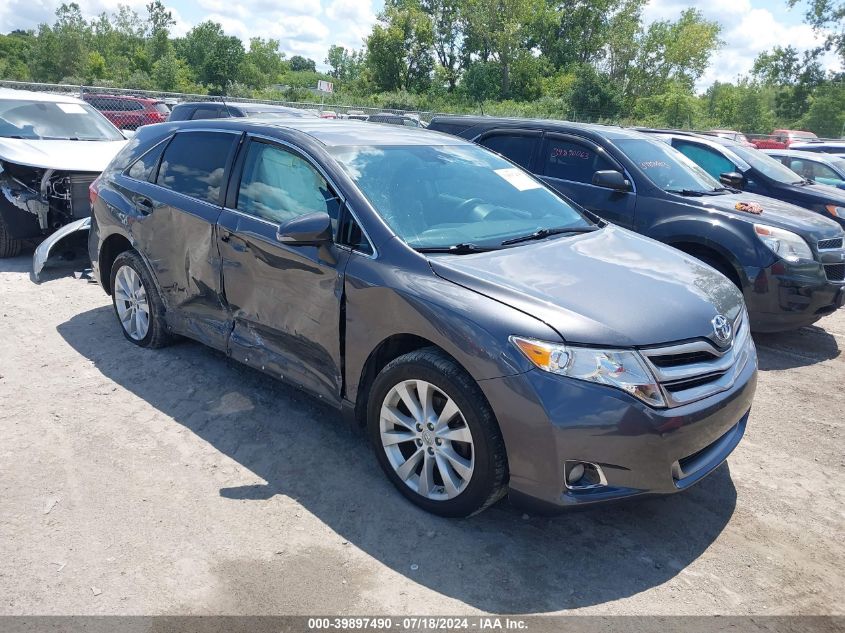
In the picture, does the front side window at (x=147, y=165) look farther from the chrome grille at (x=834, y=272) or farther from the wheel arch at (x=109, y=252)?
the chrome grille at (x=834, y=272)

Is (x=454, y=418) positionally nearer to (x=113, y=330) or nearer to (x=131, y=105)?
(x=113, y=330)

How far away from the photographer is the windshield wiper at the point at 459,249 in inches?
131

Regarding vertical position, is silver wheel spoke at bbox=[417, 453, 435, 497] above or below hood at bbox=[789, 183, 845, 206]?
below

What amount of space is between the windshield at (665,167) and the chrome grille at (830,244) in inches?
45.6

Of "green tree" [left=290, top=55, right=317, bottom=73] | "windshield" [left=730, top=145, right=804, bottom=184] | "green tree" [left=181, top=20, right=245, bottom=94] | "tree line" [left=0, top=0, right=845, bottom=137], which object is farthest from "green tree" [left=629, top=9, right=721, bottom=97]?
"green tree" [left=290, top=55, right=317, bottom=73]

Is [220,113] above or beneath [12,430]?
above

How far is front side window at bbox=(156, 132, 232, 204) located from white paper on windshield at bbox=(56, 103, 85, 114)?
16.9ft

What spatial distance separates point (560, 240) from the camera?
374 cm

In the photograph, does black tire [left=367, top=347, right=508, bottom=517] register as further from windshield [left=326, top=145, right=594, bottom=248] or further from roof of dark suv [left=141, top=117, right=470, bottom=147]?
roof of dark suv [left=141, top=117, right=470, bottom=147]

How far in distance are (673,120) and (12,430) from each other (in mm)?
39036

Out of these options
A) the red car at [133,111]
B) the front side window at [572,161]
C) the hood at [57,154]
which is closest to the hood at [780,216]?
the front side window at [572,161]

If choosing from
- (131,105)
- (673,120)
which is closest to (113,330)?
(131,105)

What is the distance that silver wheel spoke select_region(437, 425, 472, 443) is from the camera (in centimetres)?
292

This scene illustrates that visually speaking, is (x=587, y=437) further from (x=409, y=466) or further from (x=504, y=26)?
(x=504, y=26)
